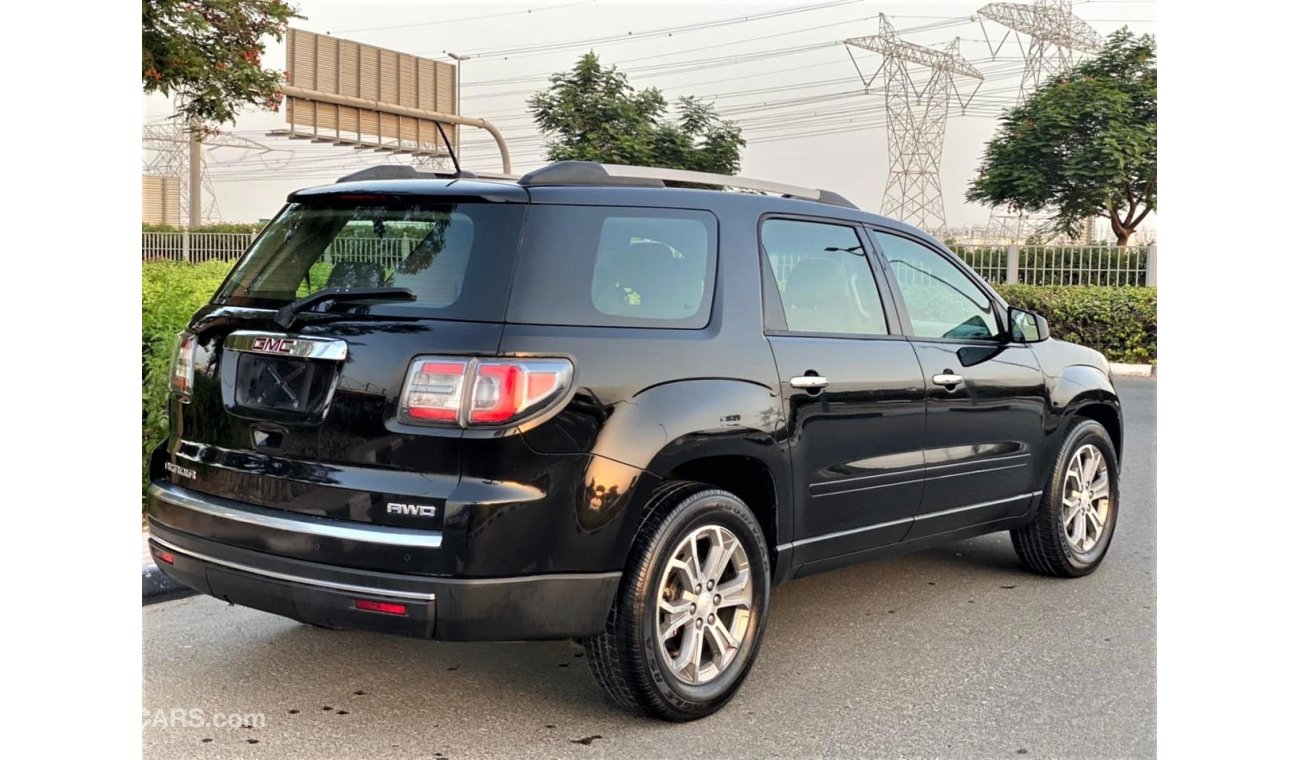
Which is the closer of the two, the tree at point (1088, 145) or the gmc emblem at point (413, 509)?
the gmc emblem at point (413, 509)

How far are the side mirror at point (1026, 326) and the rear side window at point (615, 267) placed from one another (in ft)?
6.48

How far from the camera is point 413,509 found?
3748 mm

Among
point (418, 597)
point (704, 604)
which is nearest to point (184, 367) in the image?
point (418, 597)

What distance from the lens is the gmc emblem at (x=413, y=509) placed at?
147 inches

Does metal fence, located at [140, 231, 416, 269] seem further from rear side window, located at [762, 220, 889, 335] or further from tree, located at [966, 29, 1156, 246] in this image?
rear side window, located at [762, 220, 889, 335]

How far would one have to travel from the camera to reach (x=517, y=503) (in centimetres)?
377

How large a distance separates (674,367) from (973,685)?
1.67m

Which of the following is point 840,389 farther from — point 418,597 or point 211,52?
point 211,52

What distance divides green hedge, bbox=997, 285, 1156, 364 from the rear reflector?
672 inches

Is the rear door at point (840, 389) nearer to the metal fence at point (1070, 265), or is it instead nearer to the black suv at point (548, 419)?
the black suv at point (548, 419)

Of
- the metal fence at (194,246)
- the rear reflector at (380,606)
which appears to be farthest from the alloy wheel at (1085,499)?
the metal fence at (194,246)

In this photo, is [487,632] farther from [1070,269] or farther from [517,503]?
[1070,269]

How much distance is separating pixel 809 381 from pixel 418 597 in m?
1.68

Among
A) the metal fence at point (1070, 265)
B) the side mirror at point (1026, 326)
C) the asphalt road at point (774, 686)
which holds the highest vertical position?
the metal fence at point (1070, 265)
